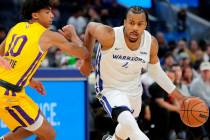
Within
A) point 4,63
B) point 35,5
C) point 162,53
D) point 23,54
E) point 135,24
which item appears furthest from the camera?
point 162,53

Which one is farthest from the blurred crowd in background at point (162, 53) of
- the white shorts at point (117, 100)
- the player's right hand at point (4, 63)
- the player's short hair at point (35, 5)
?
the white shorts at point (117, 100)

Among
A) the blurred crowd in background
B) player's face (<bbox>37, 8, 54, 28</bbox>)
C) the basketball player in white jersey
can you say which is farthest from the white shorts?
the blurred crowd in background

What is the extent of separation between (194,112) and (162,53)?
784cm

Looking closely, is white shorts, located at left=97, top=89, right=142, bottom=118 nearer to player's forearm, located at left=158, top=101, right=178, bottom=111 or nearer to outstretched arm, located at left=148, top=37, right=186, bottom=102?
outstretched arm, located at left=148, top=37, right=186, bottom=102

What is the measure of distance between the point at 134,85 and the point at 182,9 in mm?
12177

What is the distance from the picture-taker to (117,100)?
19.6 ft

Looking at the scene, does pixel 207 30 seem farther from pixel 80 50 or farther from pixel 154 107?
pixel 80 50

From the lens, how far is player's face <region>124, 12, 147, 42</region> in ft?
19.5

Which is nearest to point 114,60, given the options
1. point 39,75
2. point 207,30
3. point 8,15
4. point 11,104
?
point 11,104

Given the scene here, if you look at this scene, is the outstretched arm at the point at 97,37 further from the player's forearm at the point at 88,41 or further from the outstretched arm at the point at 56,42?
the outstretched arm at the point at 56,42

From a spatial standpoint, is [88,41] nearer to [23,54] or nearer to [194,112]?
[23,54]

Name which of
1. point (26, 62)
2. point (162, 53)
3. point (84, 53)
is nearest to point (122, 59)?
point (84, 53)

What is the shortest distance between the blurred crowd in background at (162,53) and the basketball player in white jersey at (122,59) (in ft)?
2.35

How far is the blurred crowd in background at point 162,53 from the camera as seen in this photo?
30.7 feet
